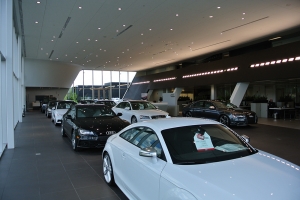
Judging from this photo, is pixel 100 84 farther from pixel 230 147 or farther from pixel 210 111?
pixel 230 147

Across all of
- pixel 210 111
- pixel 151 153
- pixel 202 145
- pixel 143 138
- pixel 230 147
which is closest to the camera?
pixel 151 153

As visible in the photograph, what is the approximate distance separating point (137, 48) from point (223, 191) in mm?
18954

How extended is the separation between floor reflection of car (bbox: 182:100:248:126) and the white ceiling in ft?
16.3

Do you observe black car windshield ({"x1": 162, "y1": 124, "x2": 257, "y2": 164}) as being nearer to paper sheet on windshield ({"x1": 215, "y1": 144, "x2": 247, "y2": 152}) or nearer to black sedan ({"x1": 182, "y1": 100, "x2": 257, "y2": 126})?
paper sheet on windshield ({"x1": 215, "y1": 144, "x2": 247, "y2": 152})

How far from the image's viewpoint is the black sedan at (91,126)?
6062mm

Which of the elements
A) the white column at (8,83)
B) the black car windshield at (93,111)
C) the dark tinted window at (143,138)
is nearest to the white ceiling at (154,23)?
the white column at (8,83)

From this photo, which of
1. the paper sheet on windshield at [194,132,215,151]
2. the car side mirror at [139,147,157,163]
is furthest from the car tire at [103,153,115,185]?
the paper sheet on windshield at [194,132,215,151]

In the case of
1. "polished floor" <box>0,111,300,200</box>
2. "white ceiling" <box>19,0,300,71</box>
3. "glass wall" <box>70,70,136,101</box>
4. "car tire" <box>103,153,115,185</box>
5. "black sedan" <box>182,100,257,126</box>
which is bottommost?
"polished floor" <box>0,111,300,200</box>

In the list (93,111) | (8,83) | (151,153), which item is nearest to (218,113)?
(93,111)

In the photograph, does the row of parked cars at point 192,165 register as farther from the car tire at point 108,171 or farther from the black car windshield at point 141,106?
the black car windshield at point 141,106

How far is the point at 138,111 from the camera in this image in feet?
37.0

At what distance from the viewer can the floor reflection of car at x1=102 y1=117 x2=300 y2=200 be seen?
1963 mm

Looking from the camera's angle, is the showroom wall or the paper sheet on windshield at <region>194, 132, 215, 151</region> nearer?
the paper sheet on windshield at <region>194, 132, 215, 151</region>

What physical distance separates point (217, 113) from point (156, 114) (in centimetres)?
393
